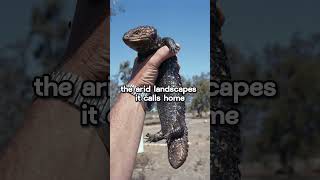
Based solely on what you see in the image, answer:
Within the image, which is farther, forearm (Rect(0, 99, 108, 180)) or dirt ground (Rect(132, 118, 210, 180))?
forearm (Rect(0, 99, 108, 180))

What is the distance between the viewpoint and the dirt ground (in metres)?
4.94

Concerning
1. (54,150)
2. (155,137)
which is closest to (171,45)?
(155,137)

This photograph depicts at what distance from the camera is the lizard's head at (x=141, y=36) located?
16.1ft

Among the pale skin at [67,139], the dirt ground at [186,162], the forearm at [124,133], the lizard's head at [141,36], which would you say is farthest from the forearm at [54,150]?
the lizard's head at [141,36]

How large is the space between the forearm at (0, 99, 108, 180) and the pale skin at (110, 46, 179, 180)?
4.7 inches

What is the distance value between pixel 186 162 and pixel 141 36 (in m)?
1.10

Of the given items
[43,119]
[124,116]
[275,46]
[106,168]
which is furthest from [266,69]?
[43,119]

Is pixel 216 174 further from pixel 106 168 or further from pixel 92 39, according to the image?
pixel 92 39

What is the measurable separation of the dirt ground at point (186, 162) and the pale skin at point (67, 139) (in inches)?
12.9

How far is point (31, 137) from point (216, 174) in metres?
1.58

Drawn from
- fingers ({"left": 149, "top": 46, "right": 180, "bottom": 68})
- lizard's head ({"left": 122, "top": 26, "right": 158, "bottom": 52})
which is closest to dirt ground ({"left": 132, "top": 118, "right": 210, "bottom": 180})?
fingers ({"left": 149, "top": 46, "right": 180, "bottom": 68})

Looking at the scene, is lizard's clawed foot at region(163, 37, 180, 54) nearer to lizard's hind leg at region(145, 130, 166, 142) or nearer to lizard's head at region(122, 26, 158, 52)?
lizard's head at region(122, 26, 158, 52)

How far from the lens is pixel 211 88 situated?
496 centimetres

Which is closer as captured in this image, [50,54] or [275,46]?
[275,46]
